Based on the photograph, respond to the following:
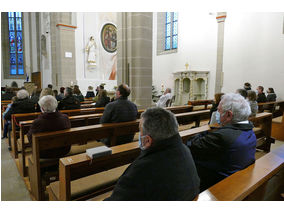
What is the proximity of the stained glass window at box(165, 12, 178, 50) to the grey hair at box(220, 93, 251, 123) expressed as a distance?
12.1 m

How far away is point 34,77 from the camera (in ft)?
50.9

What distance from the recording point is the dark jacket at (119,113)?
338 cm

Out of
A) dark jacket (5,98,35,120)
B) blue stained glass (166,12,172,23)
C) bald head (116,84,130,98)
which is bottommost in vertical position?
dark jacket (5,98,35,120)

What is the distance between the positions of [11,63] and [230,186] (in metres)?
19.1

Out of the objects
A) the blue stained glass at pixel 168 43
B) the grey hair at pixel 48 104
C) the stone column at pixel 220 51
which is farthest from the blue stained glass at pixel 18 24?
the grey hair at pixel 48 104

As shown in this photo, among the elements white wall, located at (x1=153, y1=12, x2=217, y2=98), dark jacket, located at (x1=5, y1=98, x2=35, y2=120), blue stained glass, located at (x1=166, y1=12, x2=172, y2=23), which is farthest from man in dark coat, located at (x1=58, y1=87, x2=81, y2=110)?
blue stained glass, located at (x1=166, y1=12, x2=172, y2=23)

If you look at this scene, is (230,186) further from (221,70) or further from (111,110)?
(221,70)

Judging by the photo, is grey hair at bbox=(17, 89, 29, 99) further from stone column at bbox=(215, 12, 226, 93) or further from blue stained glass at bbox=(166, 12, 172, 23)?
blue stained glass at bbox=(166, 12, 172, 23)

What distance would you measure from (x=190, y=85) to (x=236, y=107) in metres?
10.00

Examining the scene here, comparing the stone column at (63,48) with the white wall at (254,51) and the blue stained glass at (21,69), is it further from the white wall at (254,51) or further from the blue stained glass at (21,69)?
the white wall at (254,51)

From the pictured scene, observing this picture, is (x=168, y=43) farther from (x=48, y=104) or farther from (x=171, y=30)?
(x=48, y=104)

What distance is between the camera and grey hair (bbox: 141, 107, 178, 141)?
1.26 metres

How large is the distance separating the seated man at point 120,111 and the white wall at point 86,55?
9.17m

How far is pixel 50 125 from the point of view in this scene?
2.71m
